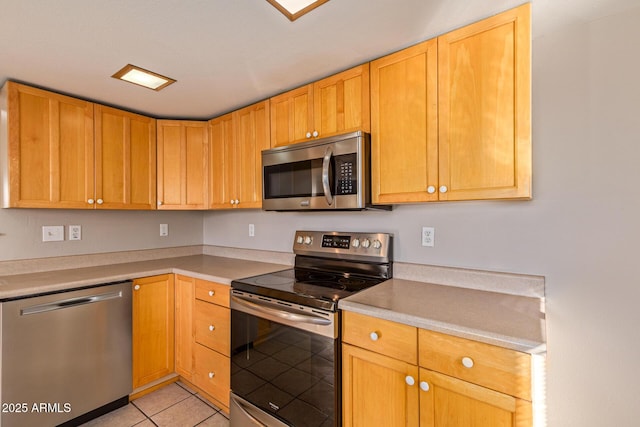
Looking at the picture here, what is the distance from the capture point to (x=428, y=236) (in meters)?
1.73

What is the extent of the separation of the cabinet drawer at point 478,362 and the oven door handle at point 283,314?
1.54ft

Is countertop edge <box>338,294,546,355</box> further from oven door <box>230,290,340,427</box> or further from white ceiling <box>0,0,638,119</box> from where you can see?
white ceiling <box>0,0,638,119</box>

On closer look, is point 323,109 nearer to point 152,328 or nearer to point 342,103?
point 342,103

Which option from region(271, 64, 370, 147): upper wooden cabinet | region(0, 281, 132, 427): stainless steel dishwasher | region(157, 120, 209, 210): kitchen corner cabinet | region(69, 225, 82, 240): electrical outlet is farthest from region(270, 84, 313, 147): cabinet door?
region(69, 225, 82, 240): electrical outlet

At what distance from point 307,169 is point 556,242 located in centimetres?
135

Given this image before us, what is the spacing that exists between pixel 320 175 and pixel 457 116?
31.6 inches

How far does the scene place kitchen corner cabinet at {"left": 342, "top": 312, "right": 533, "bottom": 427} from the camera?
0.98 metres

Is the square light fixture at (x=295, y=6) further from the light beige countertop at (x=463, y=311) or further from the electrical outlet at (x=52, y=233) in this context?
the electrical outlet at (x=52, y=233)

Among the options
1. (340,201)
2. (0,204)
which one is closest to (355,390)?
(340,201)

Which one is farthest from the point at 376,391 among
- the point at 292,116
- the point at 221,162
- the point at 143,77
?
the point at 143,77

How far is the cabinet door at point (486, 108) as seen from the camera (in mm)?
1219

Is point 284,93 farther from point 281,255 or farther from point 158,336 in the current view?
point 158,336

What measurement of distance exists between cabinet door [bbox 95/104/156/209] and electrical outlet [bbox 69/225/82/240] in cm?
33

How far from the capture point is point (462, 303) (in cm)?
133
